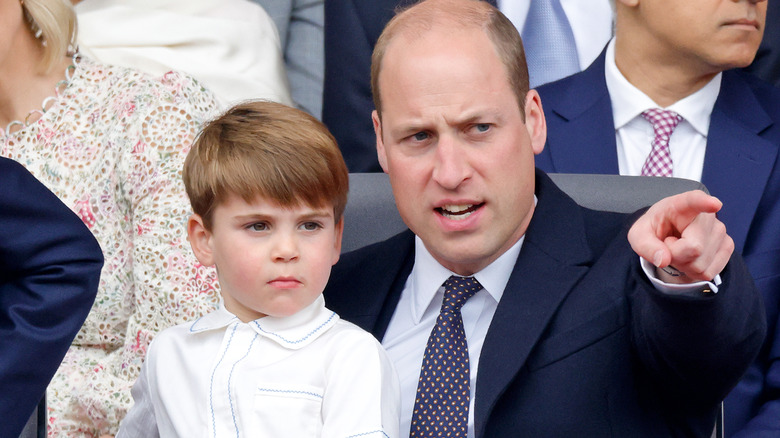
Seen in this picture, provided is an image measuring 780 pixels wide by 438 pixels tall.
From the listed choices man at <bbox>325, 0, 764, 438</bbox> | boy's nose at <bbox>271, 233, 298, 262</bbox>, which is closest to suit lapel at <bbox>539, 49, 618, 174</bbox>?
man at <bbox>325, 0, 764, 438</bbox>

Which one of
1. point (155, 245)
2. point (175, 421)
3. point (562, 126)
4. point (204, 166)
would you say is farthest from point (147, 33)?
point (175, 421)

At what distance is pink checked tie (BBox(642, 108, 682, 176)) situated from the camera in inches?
91.7

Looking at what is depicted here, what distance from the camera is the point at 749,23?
2.37 metres

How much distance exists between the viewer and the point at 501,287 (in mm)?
1690

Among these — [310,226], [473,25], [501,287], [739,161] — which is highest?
[473,25]

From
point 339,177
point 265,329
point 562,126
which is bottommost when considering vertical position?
point 562,126

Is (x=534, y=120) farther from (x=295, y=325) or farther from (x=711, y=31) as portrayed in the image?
→ (x=711, y=31)

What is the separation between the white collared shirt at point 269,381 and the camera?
55.0 inches

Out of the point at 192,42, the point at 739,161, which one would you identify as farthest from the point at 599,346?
the point at 192,42

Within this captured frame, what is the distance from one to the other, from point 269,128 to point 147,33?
1054 millimetres

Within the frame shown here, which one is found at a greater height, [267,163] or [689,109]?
[267,163]

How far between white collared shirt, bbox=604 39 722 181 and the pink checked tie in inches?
0.6

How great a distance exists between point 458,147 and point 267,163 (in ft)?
1.00

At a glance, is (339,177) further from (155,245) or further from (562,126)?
(562,126)
